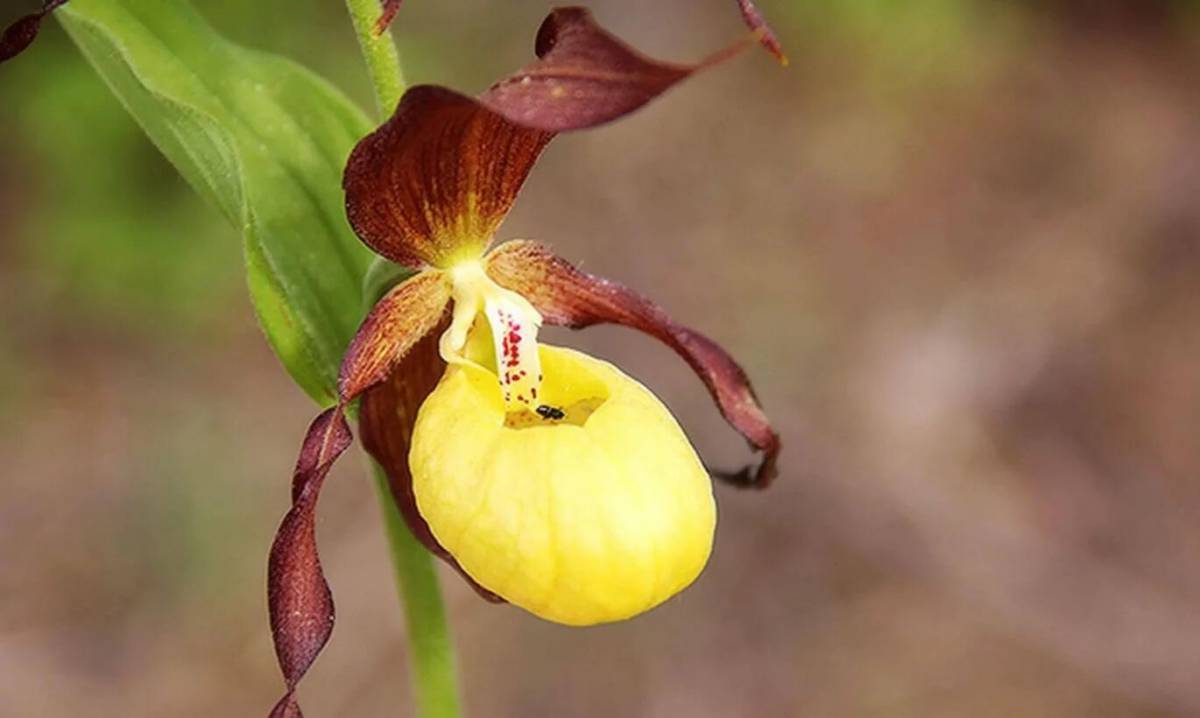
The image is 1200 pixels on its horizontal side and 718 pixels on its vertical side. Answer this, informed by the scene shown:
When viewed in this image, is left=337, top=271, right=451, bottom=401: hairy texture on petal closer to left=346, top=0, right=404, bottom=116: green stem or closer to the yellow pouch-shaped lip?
the yellow pouch-shaped lip

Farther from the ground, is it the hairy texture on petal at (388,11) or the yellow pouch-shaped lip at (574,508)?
the hairy texture on petal at (388,11)

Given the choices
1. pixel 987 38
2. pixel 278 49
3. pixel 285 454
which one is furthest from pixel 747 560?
pixel 987 38

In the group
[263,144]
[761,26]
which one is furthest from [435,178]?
[761,26]

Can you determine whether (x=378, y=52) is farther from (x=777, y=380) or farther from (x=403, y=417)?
(x=777, y=380)

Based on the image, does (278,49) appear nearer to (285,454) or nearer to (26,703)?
(285,454)

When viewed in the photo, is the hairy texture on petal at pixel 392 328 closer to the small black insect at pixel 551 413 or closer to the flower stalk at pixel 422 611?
the flower stalk at pixel 422 611

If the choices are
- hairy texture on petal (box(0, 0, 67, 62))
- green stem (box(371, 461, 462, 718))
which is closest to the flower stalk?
green stem (box(371, 461, 462, 718))

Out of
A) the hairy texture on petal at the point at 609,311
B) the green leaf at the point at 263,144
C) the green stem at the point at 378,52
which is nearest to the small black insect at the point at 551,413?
the hairy texture on petal at the point at 609,311
